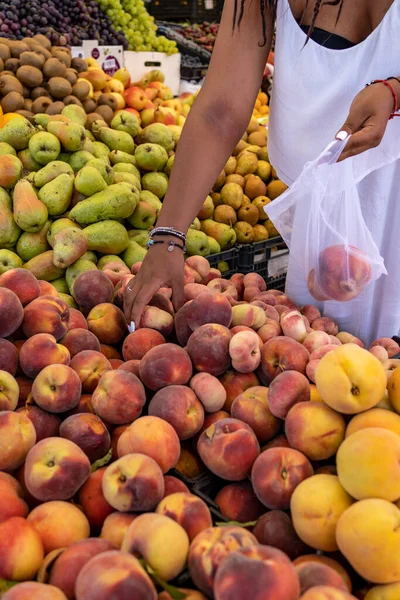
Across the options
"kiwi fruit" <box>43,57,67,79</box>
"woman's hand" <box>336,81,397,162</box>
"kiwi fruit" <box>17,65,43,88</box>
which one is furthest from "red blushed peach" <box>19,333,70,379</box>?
"kiwi fruit" <box>43,57,67,79</box>

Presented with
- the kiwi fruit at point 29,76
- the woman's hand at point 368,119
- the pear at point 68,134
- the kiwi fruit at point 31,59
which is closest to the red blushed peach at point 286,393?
the woman's hand at point 368,119

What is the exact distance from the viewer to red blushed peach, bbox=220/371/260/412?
1.17m

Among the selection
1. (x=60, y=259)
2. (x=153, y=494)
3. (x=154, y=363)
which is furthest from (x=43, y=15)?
(x=153, y=494)

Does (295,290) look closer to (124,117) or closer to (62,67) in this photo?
(124,117)

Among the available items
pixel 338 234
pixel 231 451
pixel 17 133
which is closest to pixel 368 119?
pixel 338 234

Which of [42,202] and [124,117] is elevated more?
[124,117]

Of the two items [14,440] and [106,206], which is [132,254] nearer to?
[106,206]

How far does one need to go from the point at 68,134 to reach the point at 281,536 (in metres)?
2.03

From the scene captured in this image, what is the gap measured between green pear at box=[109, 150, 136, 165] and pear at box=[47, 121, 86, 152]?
0.22 m

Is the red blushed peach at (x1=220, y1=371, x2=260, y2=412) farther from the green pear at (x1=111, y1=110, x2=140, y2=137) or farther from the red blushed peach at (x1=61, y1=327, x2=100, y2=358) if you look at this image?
the green pear at (x1=111, y1=110, x2=140, y2=137)

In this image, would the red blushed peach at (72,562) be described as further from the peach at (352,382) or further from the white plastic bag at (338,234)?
the white plastic bag at (338,234)

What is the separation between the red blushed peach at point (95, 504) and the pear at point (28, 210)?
143 centimetres

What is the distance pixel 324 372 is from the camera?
3.11 ft

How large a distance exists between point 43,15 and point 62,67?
1.20 metres
